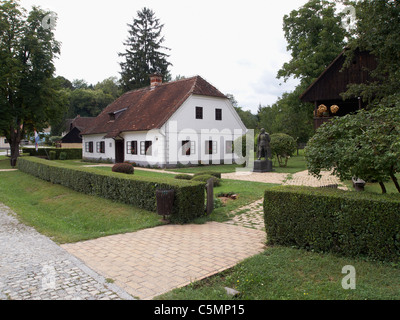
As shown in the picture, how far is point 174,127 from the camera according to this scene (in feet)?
82.2

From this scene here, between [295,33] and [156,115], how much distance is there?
15.2 m

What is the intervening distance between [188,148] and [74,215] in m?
16.4

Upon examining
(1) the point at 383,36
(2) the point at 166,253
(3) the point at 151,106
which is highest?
(1) the point at 383,36

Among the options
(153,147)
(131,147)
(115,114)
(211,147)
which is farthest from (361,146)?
(115,114)

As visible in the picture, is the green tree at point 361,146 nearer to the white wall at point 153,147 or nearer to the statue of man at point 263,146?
the statue of man at point 263,146

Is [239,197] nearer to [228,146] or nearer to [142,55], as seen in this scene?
[228,146]

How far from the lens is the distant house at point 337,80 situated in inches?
785

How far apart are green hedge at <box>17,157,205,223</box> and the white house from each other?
423 inches

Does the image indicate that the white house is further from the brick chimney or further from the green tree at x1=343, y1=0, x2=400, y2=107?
the green tree at x1=343, y1=0, x2=400, y2=107

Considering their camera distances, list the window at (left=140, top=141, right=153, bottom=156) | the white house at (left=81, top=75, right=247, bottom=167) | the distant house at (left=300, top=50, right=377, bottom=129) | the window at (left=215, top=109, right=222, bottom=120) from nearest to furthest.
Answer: the distant house at (left=300, top=50, right=377, bottom=129) → the white house at (left=81, top=75, right=247, bottom=167) → the window at (left=140, top=141, right=153, bottom=156) → the window at (left=215, top=109, right=222, bottom=120)

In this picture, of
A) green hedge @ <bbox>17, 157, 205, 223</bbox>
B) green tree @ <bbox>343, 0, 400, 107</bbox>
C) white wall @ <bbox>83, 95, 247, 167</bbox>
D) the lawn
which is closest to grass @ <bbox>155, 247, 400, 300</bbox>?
green hedge @ <bbox>17, 157, 205, 223</bbox>

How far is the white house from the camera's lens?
81.9 ft

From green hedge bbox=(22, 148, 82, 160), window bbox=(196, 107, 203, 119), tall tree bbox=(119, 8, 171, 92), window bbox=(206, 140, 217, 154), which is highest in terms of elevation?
tall tree bbox=(119, 8, 171, 92)

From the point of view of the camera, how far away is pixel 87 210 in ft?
34.4
